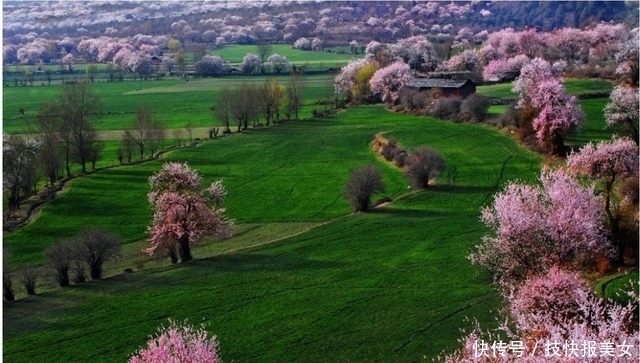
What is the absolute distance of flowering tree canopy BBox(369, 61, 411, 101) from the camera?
73688 millimetres

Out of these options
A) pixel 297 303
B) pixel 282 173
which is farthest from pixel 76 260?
pixel 282 173

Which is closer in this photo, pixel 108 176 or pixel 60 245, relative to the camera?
pixel 60 245

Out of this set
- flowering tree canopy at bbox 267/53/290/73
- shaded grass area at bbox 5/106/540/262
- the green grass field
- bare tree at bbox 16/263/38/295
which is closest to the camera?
bare tree at bbox 16/263/38/295

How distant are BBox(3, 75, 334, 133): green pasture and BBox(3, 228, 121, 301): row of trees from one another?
34792 mm

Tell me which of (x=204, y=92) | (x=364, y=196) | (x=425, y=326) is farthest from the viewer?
(x=204, y=92)

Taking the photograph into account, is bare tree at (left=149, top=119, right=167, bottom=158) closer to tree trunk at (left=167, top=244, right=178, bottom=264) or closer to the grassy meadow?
the grassy meadow

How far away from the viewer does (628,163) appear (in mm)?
28609

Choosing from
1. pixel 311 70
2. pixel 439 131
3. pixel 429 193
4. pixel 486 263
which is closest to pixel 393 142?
pixel 439 131

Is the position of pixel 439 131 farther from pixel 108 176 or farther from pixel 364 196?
pixel 108 176

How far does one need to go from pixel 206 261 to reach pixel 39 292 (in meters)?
7.46

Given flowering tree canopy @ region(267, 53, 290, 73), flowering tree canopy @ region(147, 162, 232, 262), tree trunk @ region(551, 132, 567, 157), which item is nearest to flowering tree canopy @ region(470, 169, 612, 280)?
flowering tree canopy @ region(147, 162, 232, 262)

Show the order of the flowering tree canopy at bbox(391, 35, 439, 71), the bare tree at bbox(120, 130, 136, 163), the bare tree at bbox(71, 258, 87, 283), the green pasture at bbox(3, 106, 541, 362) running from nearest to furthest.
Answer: the green pasture at bbox(3, 106, 541, 362), the bare tree at bbox(71, 258, 87, 283), the bare tree at bbox(120, 130, 136, 163), the flowering tree canopy at bbox(391, 35, 439, 71)

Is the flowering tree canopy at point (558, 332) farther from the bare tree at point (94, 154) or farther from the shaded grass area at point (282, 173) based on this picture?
the bare tree at point (94, 154)

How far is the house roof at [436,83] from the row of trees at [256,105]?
12.8 m
